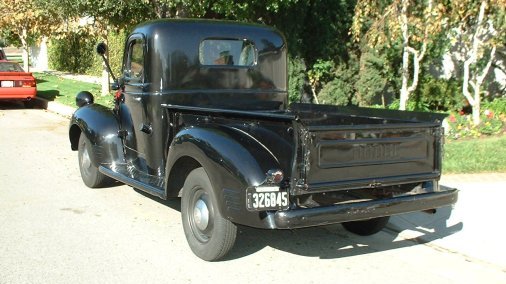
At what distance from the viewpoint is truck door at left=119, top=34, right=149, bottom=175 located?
5.93 m

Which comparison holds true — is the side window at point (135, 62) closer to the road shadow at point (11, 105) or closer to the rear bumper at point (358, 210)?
the rear bumper at point (358, 210)

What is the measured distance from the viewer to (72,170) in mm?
8250

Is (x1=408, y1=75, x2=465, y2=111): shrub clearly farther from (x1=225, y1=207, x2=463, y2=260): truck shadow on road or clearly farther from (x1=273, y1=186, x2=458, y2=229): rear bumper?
(x1=273, y1=186, x2=458, y2=229): rear bumper

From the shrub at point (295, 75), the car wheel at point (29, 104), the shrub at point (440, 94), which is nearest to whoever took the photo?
the shrub at point (440, 94)

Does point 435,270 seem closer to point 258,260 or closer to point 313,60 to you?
point 258,260

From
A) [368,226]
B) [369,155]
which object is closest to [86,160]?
[368,226]

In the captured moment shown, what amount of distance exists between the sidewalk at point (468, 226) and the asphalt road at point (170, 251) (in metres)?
0.02

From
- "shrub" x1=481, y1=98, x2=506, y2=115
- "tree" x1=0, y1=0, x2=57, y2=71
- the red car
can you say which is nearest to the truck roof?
"shrub" x1=481, y1=98, x2=506, y2=115

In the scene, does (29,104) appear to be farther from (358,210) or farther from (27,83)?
(358,210)

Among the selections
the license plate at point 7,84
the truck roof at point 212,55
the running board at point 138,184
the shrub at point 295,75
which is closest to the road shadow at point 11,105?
the license plate at point 7,84

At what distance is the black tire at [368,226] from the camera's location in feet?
17.5

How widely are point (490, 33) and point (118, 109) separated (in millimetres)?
7542

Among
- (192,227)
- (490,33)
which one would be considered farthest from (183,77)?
(490,33)

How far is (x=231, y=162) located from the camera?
13.7 ft
